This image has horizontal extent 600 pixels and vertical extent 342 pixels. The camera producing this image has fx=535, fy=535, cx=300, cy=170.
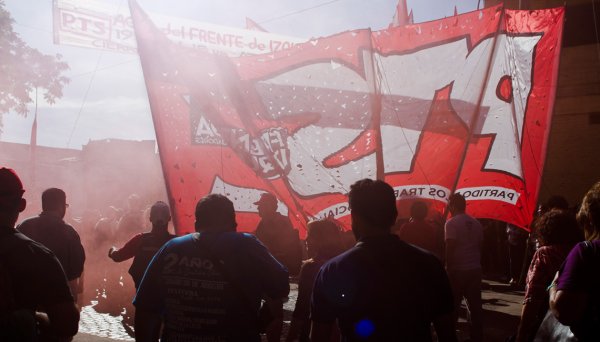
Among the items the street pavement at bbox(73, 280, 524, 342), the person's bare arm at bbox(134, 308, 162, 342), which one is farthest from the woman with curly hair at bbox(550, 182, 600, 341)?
the street pavement at bbox(73, 280, 524, 342)

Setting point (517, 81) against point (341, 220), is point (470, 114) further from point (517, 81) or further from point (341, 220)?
point (341, 220)

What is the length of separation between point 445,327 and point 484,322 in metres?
5.90

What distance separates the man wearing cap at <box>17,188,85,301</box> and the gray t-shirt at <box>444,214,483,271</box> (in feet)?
12.2

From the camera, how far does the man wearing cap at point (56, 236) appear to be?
4742mm

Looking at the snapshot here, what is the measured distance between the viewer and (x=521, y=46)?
5234mm

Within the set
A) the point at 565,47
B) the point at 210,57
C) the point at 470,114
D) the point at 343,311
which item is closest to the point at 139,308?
the point at 343,311

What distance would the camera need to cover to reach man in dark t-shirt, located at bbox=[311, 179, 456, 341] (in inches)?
90.2

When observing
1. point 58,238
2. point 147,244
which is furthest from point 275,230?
point 58,238

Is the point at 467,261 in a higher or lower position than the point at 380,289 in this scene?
lower

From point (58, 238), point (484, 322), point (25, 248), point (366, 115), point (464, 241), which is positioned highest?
point (366, 115)

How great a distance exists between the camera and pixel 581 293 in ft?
7.53

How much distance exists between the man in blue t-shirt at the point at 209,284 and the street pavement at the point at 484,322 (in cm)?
428

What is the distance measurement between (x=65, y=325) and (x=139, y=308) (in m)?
0.64

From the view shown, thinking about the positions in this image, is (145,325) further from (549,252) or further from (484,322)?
(484,322)
